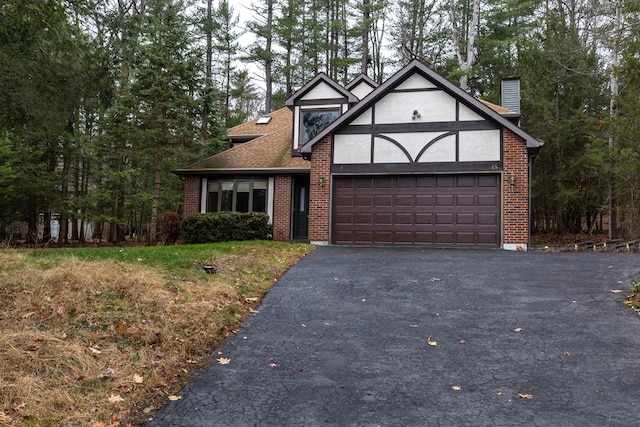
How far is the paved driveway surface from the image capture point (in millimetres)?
3258

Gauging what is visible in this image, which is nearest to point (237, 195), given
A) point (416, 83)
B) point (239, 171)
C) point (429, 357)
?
point (239, 171)

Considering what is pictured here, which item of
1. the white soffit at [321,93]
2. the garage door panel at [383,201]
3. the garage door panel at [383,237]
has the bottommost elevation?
the garage door panel at [383,237]

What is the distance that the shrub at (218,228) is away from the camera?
13.4 metres

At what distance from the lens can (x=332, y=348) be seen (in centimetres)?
→ 461

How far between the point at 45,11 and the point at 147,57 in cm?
774

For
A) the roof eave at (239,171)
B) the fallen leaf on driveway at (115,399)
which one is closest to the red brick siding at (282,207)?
the roof eave at (239,171)

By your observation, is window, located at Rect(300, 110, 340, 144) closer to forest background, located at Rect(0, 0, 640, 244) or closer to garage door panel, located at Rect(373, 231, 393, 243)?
forest background, located at Rect(0, 0, 640, 244)

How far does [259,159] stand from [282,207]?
205 centimetres

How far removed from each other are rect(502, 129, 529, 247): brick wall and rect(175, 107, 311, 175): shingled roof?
613 cm

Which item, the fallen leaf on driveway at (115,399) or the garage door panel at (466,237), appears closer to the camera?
the fallen leaf on driveway at (115,399)

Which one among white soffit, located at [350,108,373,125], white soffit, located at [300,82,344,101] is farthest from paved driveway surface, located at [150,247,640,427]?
white soffit, located at [300,82,344,101]

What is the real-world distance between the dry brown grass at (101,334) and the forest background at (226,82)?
4117 mm

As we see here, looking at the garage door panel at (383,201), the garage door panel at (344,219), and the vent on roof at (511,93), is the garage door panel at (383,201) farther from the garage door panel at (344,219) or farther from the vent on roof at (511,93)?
the vent on roof at (511,93)

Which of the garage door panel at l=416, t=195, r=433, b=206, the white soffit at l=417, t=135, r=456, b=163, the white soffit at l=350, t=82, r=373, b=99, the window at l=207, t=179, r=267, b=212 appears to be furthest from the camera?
the white soffit at l=350, t=82, r=373, b=99
